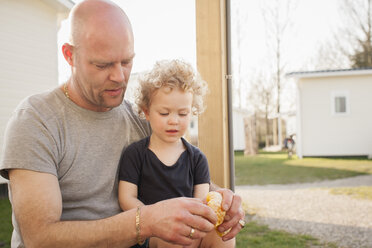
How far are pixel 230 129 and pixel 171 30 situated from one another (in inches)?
86.8

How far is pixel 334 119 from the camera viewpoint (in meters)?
13.2

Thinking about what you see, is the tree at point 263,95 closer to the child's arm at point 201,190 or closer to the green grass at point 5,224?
the green grass at point 5,224

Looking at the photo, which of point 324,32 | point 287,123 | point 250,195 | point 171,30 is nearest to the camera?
point 171,30

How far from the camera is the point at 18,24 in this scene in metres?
6.59

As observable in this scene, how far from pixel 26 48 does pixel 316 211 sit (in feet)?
20.8

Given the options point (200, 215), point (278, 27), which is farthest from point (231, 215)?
point (278, 27)

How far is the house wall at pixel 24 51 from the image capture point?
634cm

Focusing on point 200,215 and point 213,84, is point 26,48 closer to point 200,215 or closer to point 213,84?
point 213,84

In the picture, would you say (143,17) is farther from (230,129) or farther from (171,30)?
(230,129)

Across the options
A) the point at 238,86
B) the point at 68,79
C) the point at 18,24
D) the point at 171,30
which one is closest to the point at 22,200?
the point at 68,79

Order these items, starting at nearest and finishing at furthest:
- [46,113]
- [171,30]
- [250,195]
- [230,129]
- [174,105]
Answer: [46,113] < [174,105] < [230,129] < [171,30] < [250,195]

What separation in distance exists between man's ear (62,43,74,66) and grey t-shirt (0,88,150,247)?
6.1 inches

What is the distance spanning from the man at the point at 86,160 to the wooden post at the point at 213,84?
21.0 inches

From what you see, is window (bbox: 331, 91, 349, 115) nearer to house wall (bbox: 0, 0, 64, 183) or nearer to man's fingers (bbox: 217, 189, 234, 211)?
house wall (bbox: 0, 0, 64, 183)
